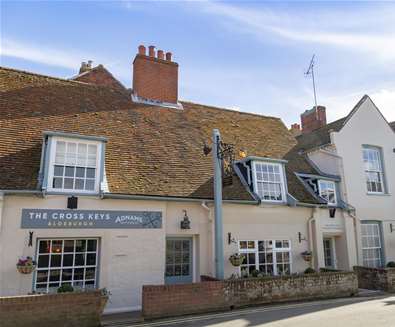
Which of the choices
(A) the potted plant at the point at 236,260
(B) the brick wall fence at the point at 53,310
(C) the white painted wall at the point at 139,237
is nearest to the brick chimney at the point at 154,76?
(C) the white painted wall at the point at 139,237

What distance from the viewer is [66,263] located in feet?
34.0

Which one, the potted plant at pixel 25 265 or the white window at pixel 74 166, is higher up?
the white window at pixel 74 166

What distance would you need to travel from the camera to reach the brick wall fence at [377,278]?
1371cm

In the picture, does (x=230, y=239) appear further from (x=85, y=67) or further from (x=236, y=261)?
(x=85, y=67)

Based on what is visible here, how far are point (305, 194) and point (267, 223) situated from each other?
257 centimetres

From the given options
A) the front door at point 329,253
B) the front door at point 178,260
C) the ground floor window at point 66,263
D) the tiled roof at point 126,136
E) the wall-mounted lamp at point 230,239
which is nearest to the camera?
the ground floor window at point 66,263

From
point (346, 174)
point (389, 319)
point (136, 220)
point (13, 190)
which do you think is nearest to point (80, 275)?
point (136, 220)

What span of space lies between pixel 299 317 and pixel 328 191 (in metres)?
7.92

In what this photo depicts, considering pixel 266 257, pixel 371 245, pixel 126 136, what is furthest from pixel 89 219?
pixel 371 245

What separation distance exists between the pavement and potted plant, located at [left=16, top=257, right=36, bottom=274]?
2662 millimetres

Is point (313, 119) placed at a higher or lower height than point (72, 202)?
higher

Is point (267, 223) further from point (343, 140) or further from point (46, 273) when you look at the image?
point (46, 273)

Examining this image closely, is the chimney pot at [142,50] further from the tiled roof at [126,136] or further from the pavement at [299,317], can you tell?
the pavement at [299,317]

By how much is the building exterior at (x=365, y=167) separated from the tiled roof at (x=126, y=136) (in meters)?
1.44
